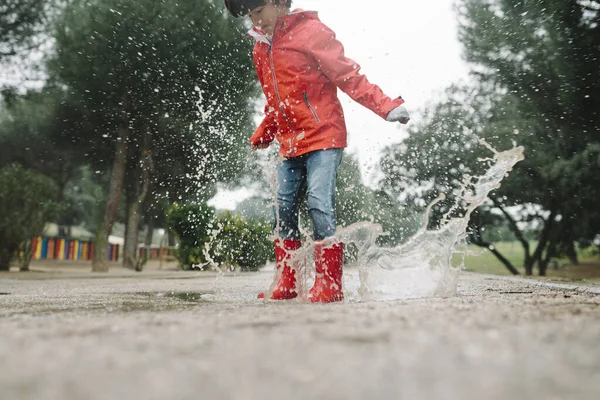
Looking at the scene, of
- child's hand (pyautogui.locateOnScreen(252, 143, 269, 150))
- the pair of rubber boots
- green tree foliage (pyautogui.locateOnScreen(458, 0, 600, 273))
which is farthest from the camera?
green tree foliage (pyautogui.locateOnScreen(458, 0, 600, 273))

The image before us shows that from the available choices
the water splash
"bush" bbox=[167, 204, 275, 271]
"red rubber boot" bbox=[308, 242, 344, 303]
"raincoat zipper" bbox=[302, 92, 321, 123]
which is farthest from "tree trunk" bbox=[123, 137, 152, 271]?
"red rubber boot" bbox=[308, 242, 344, 303]

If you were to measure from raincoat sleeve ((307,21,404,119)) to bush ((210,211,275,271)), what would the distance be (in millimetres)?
7508

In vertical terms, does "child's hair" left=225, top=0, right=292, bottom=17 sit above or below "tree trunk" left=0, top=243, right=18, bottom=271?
above

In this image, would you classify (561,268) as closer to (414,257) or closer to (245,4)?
(414,257)

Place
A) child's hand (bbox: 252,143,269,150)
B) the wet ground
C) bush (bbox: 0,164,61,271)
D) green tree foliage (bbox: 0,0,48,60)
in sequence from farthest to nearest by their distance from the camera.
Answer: bush (bbox: 0,164,61,271)
green tree foliage (bbox: 0,0,48,60)
child's hand (bbox: 252,143,269,150)
the wet ground

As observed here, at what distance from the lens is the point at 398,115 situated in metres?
2.74

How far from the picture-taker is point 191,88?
36.7ft

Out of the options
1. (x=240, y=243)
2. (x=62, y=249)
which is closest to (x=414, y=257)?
(x=240, y=243)

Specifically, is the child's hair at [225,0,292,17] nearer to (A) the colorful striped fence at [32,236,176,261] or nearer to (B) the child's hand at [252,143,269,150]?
(B) the child's hand at [252,143,269,150]

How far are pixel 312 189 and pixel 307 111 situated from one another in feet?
1.36

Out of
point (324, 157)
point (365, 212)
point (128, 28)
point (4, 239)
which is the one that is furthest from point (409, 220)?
point (324, 157)

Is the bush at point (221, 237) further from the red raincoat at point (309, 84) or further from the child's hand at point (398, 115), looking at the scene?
the child's hand at point (398, 115)

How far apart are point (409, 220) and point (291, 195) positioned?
775 centimetres

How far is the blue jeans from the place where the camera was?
288cm
